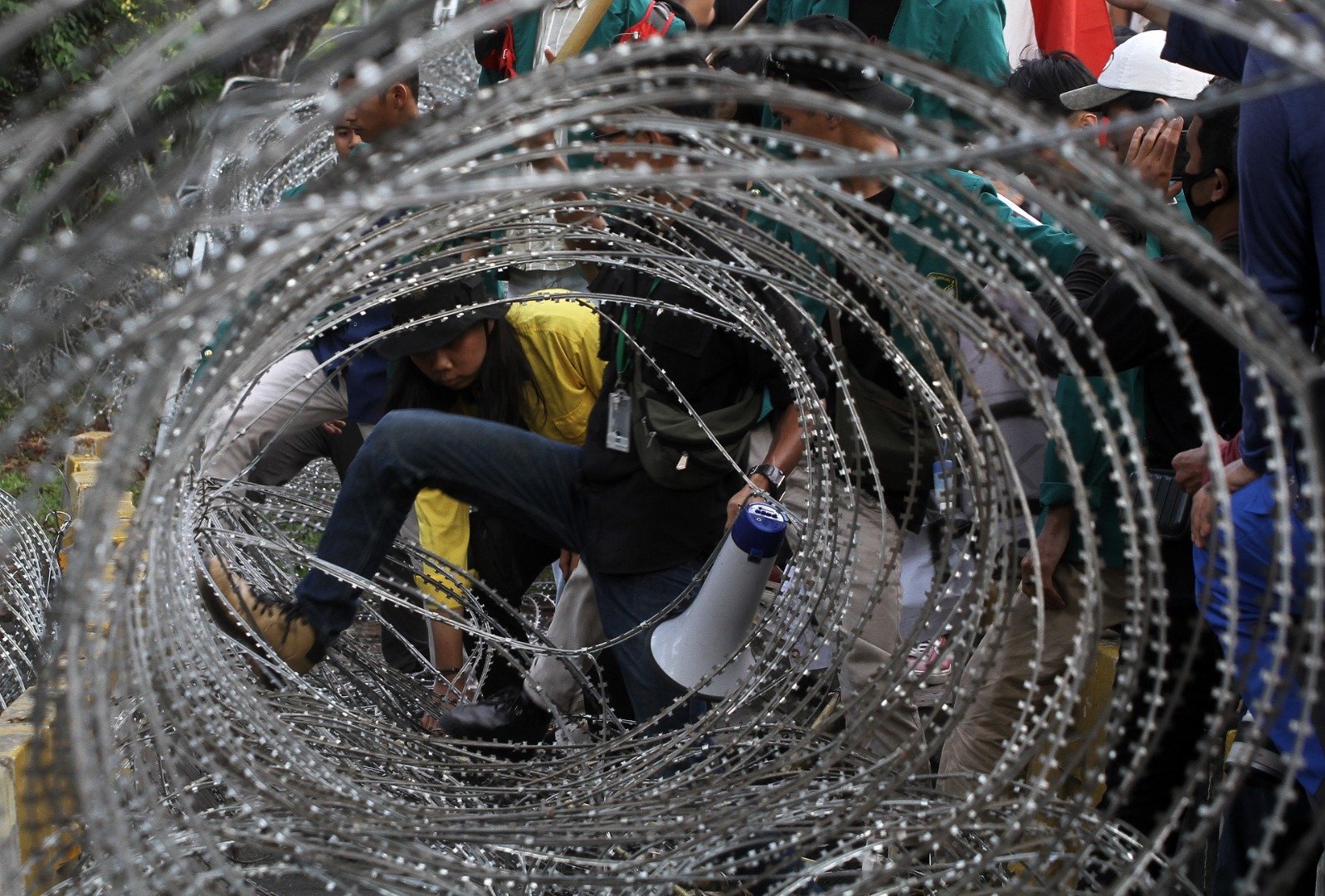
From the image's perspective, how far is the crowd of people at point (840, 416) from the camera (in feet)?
9.15

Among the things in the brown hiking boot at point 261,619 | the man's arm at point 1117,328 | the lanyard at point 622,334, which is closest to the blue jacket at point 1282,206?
the man's arm at point 1117,328

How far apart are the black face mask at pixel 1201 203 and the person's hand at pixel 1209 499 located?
66 centimetres

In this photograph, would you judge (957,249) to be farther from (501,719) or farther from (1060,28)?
→ (1060,28)

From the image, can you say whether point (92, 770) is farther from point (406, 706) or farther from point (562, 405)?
point (562, 405)

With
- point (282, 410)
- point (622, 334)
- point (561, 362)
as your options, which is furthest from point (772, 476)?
point (282, 410)

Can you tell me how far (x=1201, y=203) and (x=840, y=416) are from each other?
1.16m

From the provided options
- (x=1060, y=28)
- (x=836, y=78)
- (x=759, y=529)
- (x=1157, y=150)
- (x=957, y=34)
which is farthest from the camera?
(x=1060, y=28)

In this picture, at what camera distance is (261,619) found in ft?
12.1

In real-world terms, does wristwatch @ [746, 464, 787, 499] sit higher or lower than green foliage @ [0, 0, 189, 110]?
lower

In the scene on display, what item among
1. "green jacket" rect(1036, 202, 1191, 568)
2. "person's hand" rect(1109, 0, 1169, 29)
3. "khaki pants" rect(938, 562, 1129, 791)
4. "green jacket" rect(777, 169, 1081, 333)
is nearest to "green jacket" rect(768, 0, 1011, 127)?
"green jacket" rect(777, 169, 1081, 333)

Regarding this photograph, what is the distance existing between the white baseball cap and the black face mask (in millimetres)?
461

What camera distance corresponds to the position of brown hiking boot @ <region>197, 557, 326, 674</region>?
3.61 meters

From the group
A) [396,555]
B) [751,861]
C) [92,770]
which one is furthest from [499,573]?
[92,770]

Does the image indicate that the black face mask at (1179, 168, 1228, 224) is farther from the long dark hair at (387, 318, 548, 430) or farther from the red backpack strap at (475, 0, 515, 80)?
the red backpack strap at (475, 0, 515, 80)
